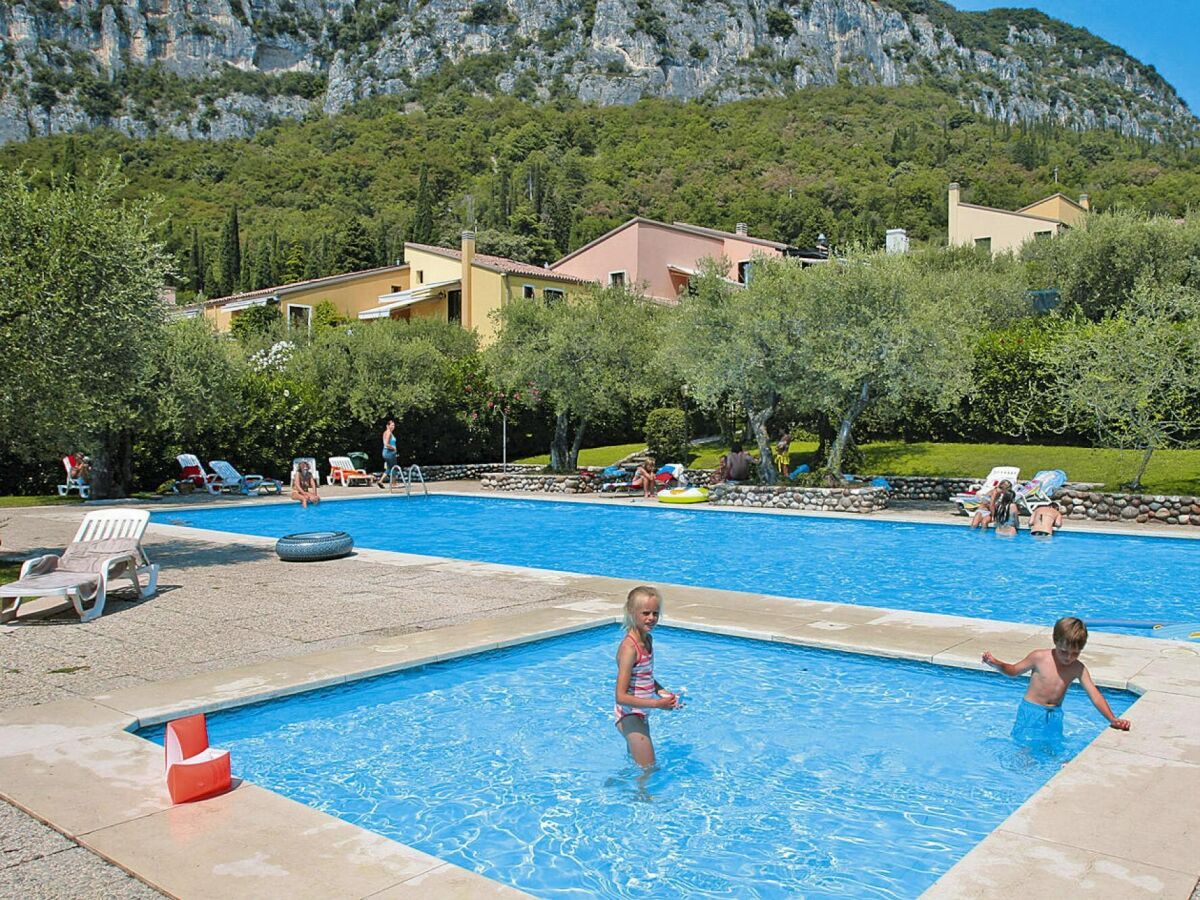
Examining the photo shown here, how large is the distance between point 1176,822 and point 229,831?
4.23 meters

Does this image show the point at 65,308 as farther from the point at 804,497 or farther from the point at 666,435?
the point at 666,435

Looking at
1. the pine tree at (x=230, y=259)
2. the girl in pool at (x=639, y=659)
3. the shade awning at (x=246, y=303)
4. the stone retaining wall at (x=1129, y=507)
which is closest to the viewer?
the girl in pool at (x=639, y=659)

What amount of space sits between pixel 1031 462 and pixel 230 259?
178ft

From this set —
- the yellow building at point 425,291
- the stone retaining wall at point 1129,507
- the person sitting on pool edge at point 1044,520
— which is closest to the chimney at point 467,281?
the yellow building at point 425,291

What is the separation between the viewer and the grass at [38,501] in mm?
21703

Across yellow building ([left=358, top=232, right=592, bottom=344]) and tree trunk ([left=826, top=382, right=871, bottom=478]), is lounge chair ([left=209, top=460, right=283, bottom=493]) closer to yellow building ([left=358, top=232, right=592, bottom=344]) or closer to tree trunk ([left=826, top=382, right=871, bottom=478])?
tree trunk ([left=826, top=382, right=871, bottom=478])

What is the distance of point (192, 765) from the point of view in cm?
454

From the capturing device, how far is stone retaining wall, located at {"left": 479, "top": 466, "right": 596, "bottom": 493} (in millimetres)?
24828

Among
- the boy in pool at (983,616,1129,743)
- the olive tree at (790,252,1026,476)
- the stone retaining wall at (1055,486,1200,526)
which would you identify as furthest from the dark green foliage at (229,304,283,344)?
the boy in pool at (983,616,1129,743)

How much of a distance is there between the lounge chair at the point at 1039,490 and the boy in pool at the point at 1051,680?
1233 centimetres

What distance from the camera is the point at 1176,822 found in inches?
168

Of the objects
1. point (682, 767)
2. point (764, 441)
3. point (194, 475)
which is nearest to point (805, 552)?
point (764, 441)

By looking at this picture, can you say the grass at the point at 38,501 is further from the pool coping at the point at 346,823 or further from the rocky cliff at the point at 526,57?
the rocky cliff at the point at 526,57

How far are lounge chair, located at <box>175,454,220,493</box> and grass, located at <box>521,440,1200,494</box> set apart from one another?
13077 millimetres
